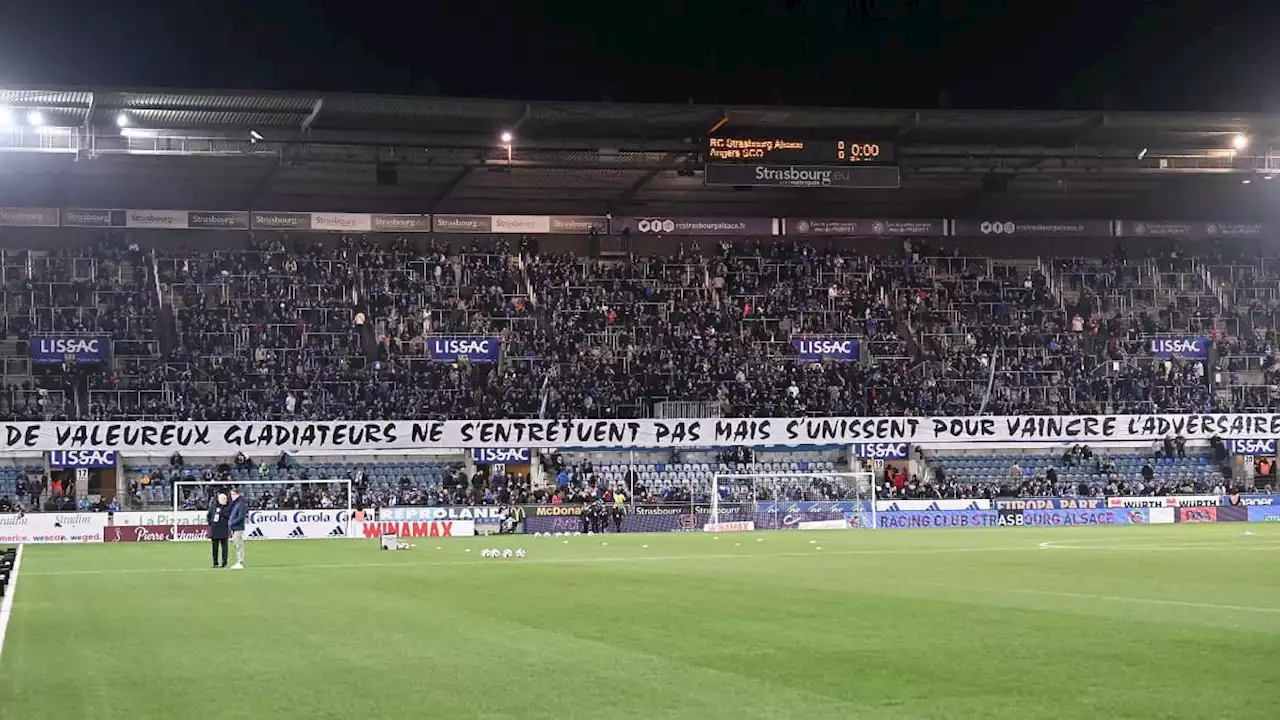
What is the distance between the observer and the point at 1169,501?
57344 mm

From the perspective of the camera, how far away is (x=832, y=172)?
1858 inches

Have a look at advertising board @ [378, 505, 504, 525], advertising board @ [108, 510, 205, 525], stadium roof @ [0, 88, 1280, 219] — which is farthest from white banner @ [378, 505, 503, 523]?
stadium roof @ [0, 88, 1280, 219]

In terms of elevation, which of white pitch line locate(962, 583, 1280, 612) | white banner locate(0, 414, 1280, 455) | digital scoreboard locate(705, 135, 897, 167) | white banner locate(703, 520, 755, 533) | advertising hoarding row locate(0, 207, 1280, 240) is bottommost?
white banner locate(703, 520, 755, 533)

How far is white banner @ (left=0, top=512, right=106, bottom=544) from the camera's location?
48500mm

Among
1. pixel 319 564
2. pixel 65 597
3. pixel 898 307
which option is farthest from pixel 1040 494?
pixel 65 597

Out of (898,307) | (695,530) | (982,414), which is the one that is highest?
(898,307)

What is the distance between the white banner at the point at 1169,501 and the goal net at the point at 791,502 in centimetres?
921

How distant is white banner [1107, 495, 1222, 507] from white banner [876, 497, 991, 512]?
16.3ft

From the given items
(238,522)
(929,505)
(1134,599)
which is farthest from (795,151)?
(1134,599)

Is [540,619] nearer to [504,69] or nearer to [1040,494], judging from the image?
[504,69]

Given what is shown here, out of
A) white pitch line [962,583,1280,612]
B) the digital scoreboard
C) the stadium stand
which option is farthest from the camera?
the stadium stand

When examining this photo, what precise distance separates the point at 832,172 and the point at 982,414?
1785 cm

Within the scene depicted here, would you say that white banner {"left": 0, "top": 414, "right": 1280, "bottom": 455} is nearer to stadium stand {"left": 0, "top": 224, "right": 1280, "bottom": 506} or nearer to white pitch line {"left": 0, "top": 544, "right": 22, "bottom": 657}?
stadium stand {"left": 0, "top": 224, "right": 1280, "bottom": 506}

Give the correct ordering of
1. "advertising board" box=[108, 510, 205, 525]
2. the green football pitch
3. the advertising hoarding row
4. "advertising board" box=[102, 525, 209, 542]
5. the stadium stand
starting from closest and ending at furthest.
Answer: the green football pitch
"advertising board" box=[102, 525, 209, 542]
"advertising board" box=[108, 510, 205, 525]
the stadium stand
the advertising hoarding row
